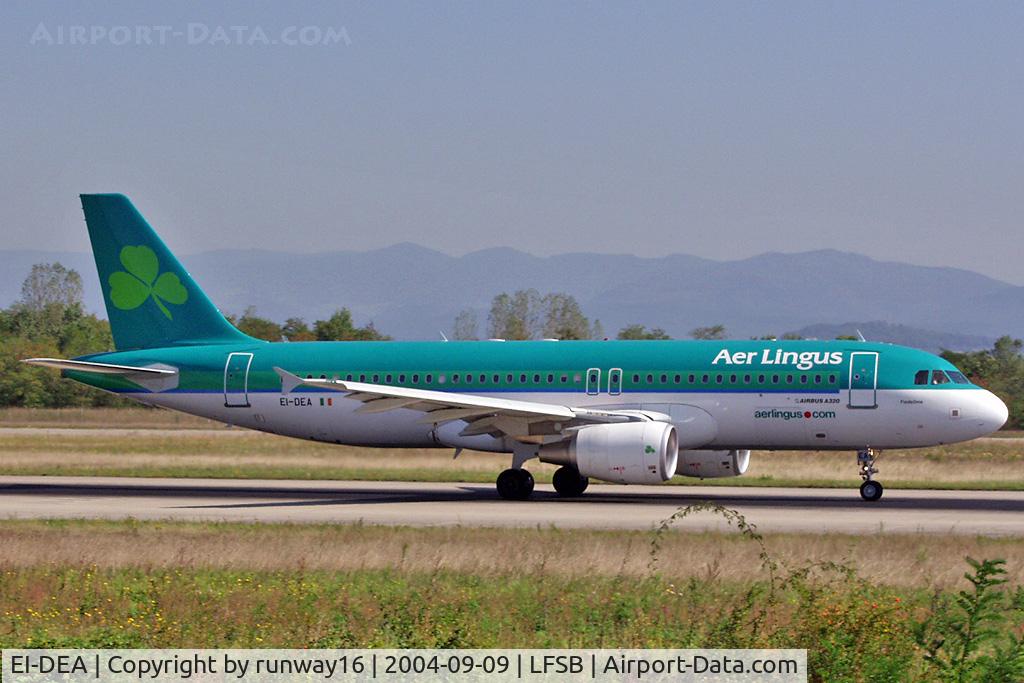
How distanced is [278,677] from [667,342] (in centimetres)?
2626

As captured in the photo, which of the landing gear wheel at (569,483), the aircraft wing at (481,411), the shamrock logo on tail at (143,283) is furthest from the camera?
the shamrock logo on tail at (143,283)

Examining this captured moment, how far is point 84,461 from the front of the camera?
163 feet

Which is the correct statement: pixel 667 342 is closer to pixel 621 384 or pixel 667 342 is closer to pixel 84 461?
pixel 621 384

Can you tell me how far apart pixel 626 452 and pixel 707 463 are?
17.3 feet

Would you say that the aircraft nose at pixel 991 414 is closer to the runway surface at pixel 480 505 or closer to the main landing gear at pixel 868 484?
the runway surface at pixel 480 505

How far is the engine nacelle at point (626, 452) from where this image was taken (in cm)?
3319

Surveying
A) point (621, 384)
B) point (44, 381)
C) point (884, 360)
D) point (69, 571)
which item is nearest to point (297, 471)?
point (621, 384)

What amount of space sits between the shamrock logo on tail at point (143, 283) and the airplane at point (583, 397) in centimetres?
105

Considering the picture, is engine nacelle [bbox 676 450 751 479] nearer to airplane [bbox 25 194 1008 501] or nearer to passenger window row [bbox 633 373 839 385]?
airplane [bbox 25 194 1008 501]

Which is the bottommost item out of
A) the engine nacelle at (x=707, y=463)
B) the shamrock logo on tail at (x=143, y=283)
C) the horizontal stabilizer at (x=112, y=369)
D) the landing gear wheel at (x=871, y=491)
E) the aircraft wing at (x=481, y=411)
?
the landing gear wheel at (x=871, y=491)

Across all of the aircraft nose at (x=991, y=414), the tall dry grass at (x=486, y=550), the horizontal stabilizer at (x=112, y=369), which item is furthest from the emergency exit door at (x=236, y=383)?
the aircraft nose at (x=991, y=414)

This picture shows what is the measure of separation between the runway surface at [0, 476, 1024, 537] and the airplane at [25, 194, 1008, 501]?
1.27 m

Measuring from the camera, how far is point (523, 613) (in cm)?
1694

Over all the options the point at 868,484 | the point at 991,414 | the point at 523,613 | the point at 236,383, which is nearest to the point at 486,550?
the point at 523,613
